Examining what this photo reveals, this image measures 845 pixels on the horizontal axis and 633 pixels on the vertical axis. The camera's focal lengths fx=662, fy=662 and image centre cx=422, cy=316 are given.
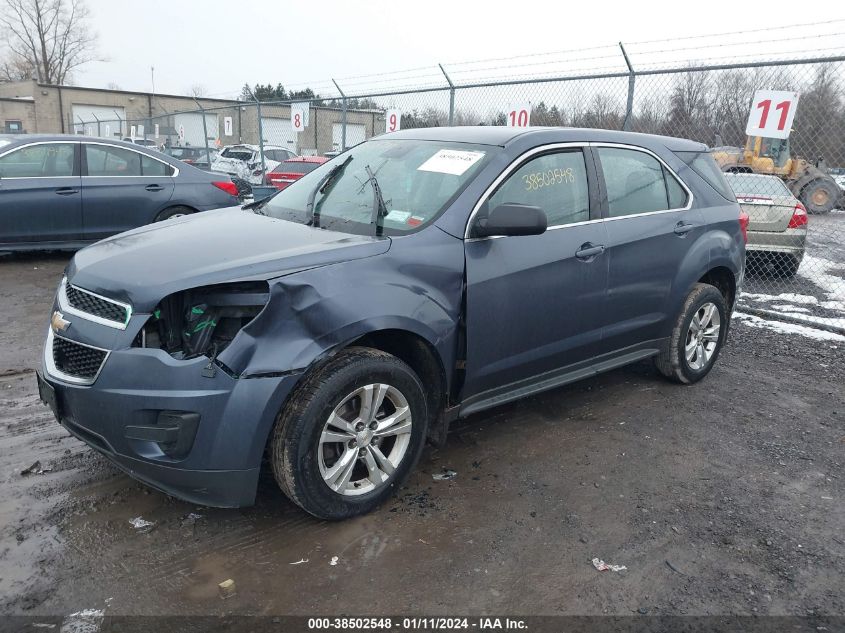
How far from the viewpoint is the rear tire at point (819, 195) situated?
786 inches

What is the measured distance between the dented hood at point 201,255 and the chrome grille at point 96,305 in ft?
0.13

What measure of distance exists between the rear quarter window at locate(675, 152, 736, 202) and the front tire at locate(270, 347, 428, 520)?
2968 millimetres

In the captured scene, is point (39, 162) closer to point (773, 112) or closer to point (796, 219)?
point (773, 112)

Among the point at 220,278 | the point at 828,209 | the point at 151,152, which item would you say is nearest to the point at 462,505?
the point at 220,278

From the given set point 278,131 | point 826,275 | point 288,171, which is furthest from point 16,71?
point 826,275

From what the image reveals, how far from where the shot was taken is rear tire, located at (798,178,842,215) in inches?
786

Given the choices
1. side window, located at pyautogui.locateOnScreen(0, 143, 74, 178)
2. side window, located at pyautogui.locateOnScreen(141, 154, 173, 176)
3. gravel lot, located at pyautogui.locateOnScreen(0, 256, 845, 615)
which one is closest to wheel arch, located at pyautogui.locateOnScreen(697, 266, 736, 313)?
gravel lot, located at pyautogui.locateOnScreen(0, 256, 845, 615)

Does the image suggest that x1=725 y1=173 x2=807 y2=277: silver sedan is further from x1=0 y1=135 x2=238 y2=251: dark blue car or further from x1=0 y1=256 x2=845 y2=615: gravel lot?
x1=0 y1=135 x2=238 y2=251: dark blue car

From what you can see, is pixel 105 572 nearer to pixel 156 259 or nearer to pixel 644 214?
pixel 156 259

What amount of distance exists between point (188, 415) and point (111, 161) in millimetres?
6848

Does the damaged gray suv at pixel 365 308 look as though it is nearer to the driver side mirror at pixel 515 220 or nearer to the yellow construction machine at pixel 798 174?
the driver side mirror at pixel 515 220

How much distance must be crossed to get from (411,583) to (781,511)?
2015mm

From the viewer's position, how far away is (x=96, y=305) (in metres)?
2.97

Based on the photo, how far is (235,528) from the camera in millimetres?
3076
